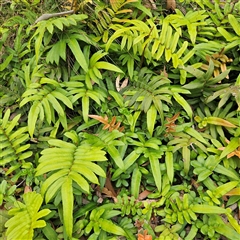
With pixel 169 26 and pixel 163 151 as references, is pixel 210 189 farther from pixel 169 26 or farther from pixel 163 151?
pixel 169 26

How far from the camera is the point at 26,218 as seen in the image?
79.3 inches

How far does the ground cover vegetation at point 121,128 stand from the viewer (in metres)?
2.15

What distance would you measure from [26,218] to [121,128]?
99cm

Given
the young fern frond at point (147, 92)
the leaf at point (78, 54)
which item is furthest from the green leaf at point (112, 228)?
the leaf at point (78, 54)

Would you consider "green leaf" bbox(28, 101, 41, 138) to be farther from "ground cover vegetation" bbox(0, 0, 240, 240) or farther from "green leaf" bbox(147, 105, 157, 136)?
"green leaf" bbox(147, 105, 157, 136)

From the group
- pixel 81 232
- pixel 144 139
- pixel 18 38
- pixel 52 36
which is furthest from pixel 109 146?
pixel 18 38

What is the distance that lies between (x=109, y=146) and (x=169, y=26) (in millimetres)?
1329

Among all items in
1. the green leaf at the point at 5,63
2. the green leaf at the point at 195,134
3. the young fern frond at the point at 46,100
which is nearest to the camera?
the young fern frond at the point at 46,100

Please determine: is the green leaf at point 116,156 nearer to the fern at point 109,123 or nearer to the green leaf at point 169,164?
the fern at point 109,123

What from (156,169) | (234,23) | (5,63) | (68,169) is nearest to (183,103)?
(156,169)

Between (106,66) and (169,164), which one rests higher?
(106,66)

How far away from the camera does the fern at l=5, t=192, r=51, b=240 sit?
1.91 metres

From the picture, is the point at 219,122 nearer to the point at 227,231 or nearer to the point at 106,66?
the point at 227,231

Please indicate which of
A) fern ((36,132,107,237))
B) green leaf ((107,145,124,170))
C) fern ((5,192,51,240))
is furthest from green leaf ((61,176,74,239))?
green leaf ((107,145,124,170))
